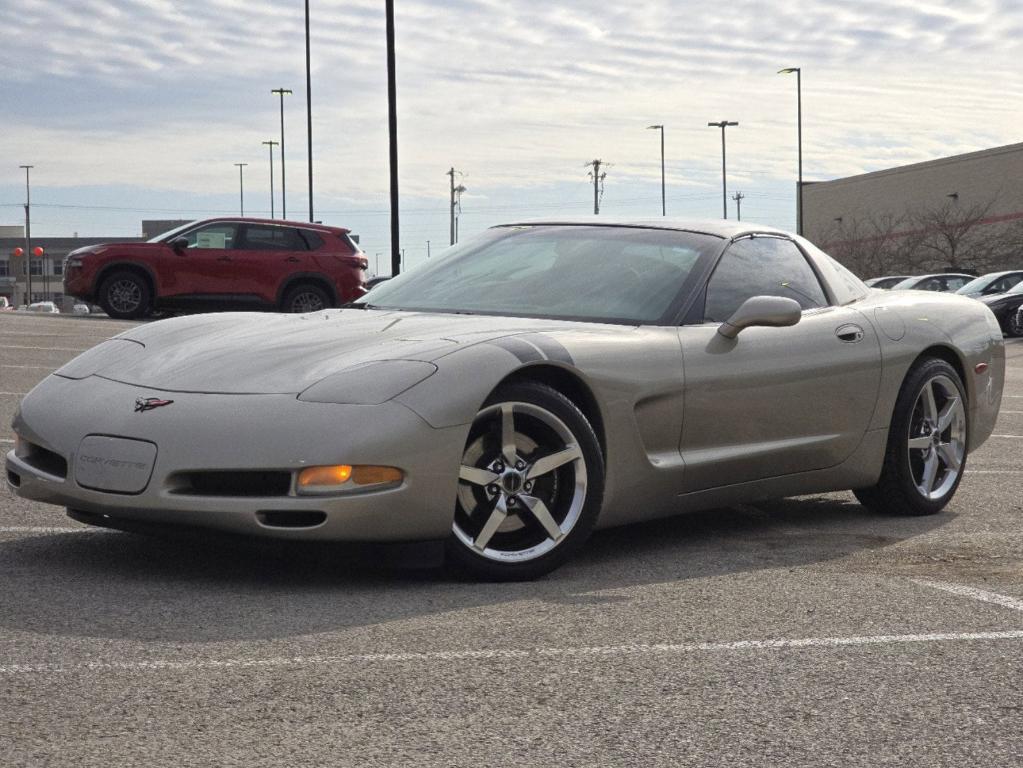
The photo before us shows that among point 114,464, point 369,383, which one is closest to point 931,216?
point 369,383

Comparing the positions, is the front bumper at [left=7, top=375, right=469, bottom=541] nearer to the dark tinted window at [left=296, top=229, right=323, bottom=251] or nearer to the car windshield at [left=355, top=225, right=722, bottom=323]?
the car windshield at [left=355, top=225, right=722, bottom=323]

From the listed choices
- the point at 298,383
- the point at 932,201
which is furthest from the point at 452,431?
the point at 932,201

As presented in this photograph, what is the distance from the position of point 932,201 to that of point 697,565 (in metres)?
56.6

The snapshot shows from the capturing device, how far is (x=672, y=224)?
20.5ft

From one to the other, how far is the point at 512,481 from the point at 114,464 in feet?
4.02

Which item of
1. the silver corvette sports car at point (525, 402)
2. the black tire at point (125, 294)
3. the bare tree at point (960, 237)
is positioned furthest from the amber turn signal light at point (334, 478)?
the bare tree at point (960, 237)

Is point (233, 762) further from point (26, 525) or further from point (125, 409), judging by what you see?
point (26, 525)

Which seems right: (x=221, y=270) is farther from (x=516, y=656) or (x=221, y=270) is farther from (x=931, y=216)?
(x=931, y=216)

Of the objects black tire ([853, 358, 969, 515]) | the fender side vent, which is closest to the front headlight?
the fender side vent

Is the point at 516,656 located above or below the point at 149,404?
below

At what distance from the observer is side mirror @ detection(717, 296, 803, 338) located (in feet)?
18.1

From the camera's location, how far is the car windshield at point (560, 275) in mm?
5625

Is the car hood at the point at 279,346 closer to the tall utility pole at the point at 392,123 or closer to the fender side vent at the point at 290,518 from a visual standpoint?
the fender side vent at the point at 290,518

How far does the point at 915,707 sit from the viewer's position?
11.3 ft
